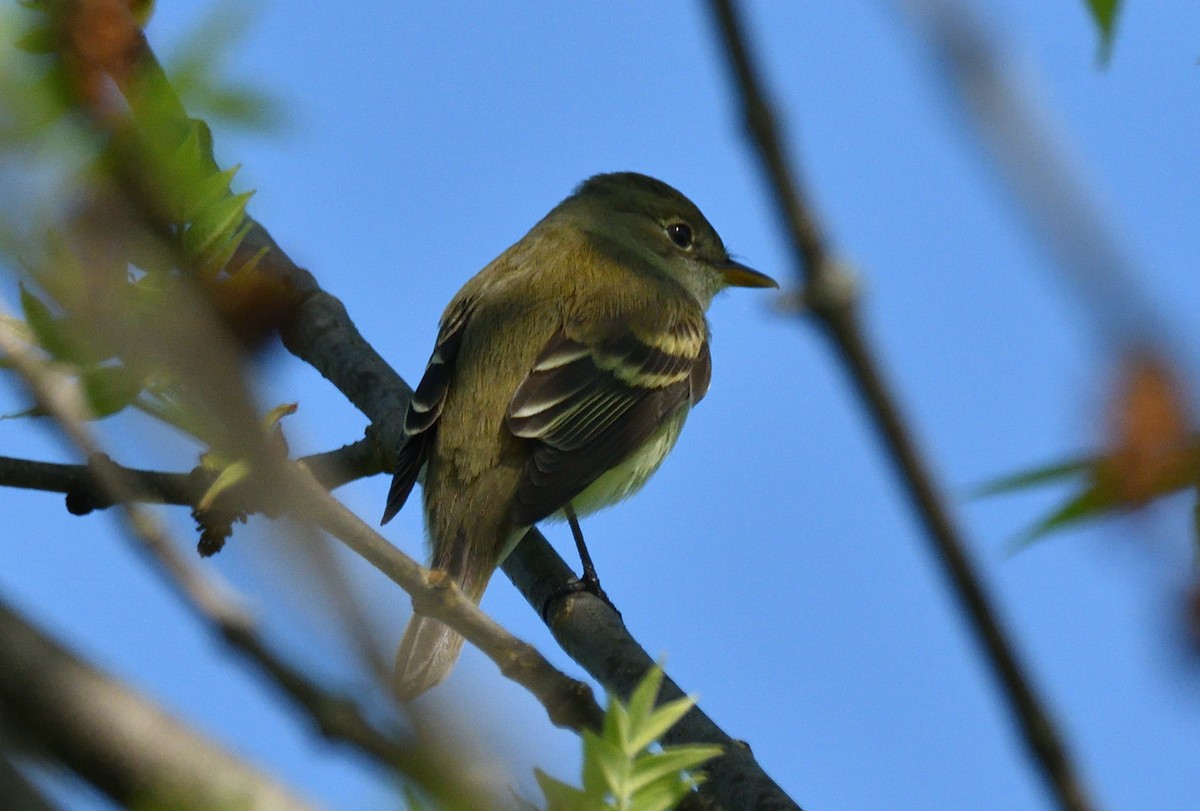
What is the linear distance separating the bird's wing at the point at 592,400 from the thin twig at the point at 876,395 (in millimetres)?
4115

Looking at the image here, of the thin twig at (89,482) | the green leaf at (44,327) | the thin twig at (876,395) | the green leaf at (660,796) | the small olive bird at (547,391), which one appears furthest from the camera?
the small olive bird at (547,391)

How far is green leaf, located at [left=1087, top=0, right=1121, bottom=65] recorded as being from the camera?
5.76 feet

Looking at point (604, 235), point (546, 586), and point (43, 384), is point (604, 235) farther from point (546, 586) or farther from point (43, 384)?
point (43, 384)

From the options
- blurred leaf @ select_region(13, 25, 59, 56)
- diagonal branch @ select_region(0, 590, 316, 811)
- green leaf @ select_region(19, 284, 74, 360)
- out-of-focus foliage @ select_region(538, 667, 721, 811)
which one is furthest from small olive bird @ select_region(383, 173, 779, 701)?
diagonal branch @ select_region(0, 590, 316, 811)

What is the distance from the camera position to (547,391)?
5883 mm

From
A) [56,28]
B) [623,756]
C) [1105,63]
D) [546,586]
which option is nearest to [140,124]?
[56,28]

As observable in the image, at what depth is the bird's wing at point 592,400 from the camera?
554 cm

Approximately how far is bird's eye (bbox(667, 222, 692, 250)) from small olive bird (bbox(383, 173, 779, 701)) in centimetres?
9

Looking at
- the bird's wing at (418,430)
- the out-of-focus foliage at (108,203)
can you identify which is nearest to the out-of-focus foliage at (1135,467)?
the out-of-focus foliage at (108,203)

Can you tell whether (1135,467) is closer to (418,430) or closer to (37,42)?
(37,42)

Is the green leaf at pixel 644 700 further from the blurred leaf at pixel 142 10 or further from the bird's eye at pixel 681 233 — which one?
the bird's eye at pixel 681 233

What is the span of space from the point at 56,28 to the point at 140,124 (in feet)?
0.94

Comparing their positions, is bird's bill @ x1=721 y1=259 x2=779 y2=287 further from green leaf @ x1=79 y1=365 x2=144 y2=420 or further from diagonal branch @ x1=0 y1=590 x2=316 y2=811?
diagonal branch @ x1=0 y1=590 x2=316 y2=811

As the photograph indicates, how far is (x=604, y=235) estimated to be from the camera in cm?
780
